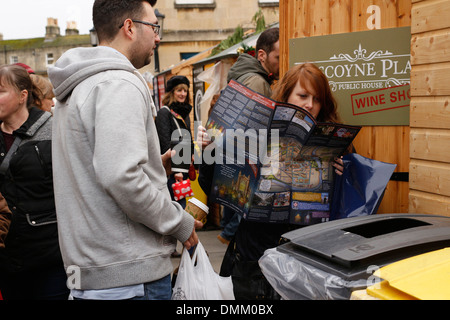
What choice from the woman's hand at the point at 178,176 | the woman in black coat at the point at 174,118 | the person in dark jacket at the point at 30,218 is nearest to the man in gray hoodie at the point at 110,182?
the person in dark jacket at the point at 30,218

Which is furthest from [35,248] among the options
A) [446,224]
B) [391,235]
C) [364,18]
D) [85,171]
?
[364,18]

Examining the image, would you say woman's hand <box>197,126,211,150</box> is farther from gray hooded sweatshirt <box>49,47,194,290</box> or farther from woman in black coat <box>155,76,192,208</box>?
woman in black coat <box>155,76,192,208</box>

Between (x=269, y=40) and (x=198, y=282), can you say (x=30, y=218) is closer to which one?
(x=198, y=282)

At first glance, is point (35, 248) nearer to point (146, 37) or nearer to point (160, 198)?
point (160, 198)

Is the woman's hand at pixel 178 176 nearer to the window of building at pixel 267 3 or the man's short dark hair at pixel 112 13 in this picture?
the man's short dark hair at pixel 112 13

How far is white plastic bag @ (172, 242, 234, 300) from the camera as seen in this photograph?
196 cm

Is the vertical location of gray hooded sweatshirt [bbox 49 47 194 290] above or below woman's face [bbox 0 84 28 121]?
below

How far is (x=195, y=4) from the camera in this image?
16703 mm

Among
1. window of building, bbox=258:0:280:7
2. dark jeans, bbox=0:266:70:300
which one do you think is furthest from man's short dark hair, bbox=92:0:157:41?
window of building, bbox=258:0:280:7

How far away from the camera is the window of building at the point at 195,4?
16556 millimetres

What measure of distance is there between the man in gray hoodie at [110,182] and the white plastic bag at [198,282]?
0.35 feet

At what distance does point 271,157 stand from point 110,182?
841 millimetres

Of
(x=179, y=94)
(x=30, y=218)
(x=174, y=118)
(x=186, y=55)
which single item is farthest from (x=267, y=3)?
(x=30, y=218)

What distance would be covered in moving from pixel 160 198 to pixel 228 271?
882 millimetres
